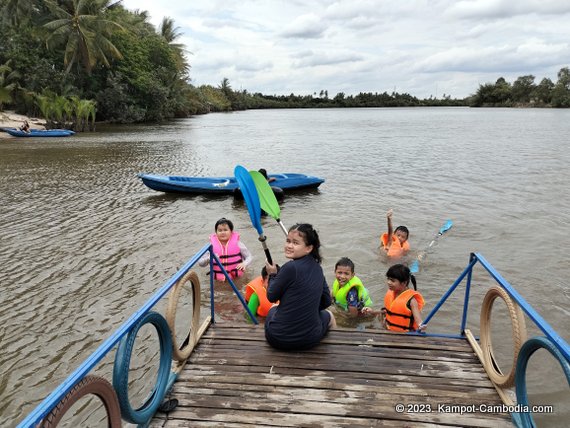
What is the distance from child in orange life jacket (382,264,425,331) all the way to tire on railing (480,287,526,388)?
51.1 inches

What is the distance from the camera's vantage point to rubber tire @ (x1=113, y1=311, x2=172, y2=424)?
263 cm

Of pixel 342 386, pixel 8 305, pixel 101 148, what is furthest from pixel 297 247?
pixel 101 148

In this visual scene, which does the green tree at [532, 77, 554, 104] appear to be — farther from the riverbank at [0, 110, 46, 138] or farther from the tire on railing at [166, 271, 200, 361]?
the tire on railing at [166, 271, 200, 361]

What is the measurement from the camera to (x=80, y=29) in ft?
121

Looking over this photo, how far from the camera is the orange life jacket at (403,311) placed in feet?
17.1

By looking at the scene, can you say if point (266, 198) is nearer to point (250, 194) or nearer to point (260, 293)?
point (250, 194)

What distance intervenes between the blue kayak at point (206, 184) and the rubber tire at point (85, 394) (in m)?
11.8

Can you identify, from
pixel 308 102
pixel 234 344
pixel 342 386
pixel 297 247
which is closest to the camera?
pixel 342 386

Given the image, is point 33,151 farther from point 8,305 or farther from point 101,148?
point 8,305

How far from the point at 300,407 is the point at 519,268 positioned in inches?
280

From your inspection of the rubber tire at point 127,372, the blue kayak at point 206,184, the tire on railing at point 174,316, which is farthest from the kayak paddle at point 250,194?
the blue kayak at point 206,184

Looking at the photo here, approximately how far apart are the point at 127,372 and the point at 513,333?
266cm

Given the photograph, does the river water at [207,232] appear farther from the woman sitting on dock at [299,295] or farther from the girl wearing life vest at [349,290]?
the woman sitting on dock at [299,295]

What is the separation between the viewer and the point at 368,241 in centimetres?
1050
